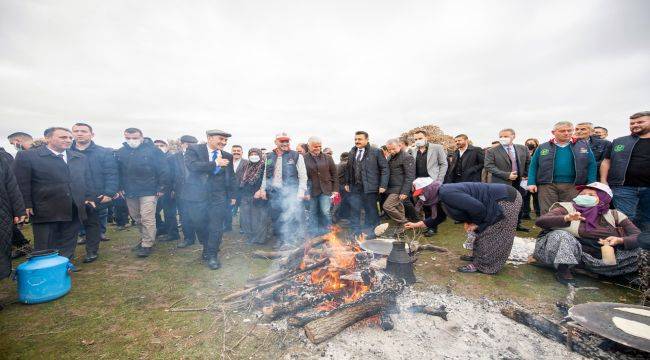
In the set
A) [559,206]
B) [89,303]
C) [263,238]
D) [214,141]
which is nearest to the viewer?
[89,303]

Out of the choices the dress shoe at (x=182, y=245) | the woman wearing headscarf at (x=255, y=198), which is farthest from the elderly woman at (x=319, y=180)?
the dress shoe at (x=182, y=245)

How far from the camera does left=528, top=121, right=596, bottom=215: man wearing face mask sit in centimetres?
593

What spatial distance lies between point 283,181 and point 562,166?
6.73 meters

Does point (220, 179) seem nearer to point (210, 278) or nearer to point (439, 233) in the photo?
point (210, 278)

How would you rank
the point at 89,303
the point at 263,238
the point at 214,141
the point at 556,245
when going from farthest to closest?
the point at 263,238
the point at 214,141
the point at 556,245
the point at 89,303

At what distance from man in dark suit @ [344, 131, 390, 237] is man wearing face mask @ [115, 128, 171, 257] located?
5316 mm

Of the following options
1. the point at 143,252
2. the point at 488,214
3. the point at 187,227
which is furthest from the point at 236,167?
the point at 488,214

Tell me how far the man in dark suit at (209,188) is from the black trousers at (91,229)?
2.18 metres

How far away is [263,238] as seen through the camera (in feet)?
24.6

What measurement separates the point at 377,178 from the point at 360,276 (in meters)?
3.81

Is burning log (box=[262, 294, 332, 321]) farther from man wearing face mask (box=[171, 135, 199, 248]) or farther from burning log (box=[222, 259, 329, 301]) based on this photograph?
man wearing face mask (box=[171, 135, 199, 248])

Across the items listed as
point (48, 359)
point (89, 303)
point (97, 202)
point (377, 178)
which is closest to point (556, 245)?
point (377, 178)

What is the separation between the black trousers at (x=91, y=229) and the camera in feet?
19.4

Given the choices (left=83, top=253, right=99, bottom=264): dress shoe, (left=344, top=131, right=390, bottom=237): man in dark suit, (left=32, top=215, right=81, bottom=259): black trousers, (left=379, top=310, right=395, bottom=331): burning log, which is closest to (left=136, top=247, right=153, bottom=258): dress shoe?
(left=83, top=253, right=99, bottom=264): dress shoe
